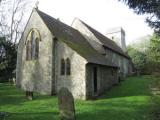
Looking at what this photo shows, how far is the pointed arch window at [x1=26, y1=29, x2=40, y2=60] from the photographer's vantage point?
24.9 meters

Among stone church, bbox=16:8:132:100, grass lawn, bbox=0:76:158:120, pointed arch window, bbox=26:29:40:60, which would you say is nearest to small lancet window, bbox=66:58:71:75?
stone church, bbox=16:8:132:100

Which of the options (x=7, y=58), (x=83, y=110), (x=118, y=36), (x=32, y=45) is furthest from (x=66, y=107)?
(x=118, y=36)

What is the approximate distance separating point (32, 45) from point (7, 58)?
15012 mm

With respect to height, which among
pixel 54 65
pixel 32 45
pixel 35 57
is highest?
pixel 32 45

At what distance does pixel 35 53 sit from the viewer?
82.1 feet

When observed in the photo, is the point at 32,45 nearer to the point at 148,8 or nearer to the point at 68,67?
the point at 68,67

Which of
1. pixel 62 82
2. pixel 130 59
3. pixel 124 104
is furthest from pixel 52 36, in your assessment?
pixel 130 59

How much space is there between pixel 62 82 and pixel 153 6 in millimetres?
11611

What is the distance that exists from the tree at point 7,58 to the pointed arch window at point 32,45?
13457 millimetres

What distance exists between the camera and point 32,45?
25547mm

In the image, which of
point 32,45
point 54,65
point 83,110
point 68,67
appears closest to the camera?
point 83,110

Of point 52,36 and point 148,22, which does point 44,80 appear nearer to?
point 52,36

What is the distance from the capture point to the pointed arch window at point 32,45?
2492cm

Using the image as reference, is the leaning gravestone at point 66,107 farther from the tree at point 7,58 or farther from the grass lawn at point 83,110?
the tree at point 7,58
